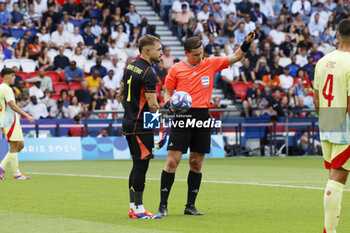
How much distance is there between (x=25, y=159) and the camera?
23.6 m

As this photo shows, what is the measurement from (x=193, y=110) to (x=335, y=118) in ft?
9.99

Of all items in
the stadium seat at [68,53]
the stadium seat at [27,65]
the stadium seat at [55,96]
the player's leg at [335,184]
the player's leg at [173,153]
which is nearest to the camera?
the player's leg at [335,184]

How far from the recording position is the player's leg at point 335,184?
711cm

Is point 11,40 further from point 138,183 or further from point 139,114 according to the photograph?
point 138,183

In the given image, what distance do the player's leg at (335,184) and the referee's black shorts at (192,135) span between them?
3.06 meters

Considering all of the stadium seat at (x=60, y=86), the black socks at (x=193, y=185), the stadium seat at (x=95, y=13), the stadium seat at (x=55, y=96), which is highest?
the stadium seat at (x=95, y=13)

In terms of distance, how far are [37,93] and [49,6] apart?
4.83m

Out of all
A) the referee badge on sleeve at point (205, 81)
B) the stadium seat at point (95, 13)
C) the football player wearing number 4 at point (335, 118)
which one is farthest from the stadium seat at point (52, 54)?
the football player wearing number 4 at point (335, 118)

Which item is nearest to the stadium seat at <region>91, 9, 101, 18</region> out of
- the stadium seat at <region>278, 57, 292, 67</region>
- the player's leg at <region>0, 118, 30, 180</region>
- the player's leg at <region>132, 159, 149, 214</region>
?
the stadium seat at <region>278, 57, 292, 67</region>

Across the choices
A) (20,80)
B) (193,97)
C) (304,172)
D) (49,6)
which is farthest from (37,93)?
(193,97)

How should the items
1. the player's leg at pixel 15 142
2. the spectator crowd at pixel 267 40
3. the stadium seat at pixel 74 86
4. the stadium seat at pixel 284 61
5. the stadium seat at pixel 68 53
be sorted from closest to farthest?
the player's leg at pixel 15 142, the stadium seat at pixel 74 86, the stadium seat at pixel 68 53, the spectator crowd at pixel 267 40, the stadium seat at pixel 284 61

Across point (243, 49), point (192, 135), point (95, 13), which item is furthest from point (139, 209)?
point (95, 13)

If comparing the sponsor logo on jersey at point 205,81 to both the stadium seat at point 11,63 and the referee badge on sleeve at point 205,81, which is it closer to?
the referee badge on sleeve at point 205,81

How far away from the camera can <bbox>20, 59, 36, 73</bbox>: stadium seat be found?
2691 cm
